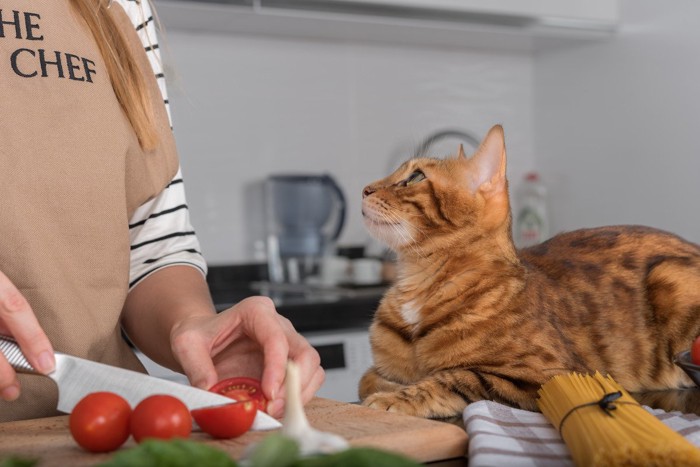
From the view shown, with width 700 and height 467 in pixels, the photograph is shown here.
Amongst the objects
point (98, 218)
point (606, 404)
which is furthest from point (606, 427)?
point (98, 218)

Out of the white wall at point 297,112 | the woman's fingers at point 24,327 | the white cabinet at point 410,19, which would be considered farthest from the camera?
the white wall at point 297,112

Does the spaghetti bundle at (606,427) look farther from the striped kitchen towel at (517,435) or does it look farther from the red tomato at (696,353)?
the red tomato at (696,353)

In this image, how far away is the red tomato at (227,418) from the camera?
2.74ft

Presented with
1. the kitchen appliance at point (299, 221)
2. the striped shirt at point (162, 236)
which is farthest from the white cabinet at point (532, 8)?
the striped shirt at point (162, 236)

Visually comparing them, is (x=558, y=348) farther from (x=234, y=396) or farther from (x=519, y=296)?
(x=234, y=396)

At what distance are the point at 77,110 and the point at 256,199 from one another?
1.88 m

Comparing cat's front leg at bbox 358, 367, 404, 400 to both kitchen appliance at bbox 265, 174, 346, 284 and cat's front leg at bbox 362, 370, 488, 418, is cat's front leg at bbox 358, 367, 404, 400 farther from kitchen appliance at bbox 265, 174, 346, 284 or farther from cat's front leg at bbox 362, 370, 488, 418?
kitchen appliance at bbox 265, 174, 346, 284

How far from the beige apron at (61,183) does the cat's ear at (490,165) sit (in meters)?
0.47

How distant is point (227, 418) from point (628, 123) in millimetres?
2504

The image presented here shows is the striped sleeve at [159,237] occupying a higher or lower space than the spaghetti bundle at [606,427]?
higher

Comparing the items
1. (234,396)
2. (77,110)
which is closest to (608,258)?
(234,396)

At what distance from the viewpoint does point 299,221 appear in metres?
3.05

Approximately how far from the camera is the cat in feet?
3.57

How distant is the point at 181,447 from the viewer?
22.1 inches
